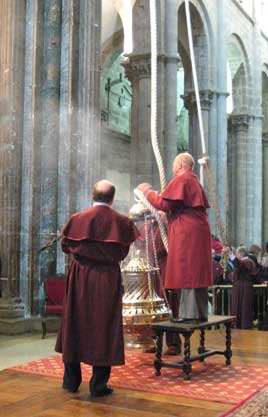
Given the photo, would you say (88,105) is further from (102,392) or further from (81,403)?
(81,403)

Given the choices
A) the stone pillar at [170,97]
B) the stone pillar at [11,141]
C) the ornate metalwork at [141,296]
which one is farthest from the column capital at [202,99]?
the ornate metalwork at [141,296]

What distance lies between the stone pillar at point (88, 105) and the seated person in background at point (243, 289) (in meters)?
2.82

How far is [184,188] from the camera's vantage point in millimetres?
5266

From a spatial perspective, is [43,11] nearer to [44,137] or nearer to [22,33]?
[22,33]

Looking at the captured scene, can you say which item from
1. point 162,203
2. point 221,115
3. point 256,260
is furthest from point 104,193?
point 221,115

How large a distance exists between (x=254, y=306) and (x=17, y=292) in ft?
14.7

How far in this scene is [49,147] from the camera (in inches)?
387

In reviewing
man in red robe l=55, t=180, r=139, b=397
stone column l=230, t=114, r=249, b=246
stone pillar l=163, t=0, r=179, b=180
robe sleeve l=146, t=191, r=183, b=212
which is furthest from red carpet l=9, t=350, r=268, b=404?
stone column l=230, t=114, r=249, b=246

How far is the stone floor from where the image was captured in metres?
6.63

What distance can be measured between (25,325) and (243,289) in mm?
3917

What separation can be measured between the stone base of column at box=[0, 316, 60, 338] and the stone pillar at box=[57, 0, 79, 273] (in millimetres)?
977

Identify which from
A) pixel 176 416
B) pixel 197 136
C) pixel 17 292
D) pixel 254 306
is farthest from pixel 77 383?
pixel 197 136

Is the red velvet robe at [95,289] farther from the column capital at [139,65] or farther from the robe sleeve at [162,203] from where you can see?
the column capital at [139,65]

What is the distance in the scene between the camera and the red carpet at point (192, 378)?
471 centimetres
